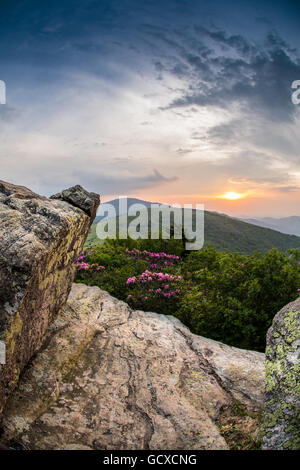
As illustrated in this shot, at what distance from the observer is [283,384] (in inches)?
129

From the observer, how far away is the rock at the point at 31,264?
331 centimetres

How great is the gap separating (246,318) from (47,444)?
15.6 ft

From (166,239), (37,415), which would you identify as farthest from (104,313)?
(166,239)

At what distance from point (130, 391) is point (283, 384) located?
6.40 feet

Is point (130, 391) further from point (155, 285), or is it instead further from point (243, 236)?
point (243, 236)

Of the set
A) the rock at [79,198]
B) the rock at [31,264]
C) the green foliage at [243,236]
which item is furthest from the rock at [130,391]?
the green foliage at [243,236]

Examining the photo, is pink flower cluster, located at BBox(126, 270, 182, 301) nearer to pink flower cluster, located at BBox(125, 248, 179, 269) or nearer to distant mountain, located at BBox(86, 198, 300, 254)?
pink flower cluster, located at BBox(125, 248, 179, 269)

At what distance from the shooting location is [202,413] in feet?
11.9

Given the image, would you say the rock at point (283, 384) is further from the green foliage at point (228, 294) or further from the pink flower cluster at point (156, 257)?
the pink flower cluster at point (156, 257)

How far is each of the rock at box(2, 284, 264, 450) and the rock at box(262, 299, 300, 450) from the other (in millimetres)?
408

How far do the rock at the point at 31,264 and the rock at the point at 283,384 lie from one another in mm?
3059

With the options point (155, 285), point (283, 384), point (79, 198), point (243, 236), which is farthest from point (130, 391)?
point (243, 236)

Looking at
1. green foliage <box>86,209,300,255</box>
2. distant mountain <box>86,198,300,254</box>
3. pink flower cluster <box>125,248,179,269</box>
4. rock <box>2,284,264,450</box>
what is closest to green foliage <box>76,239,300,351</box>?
rock <box>2,284,264,450</box>
